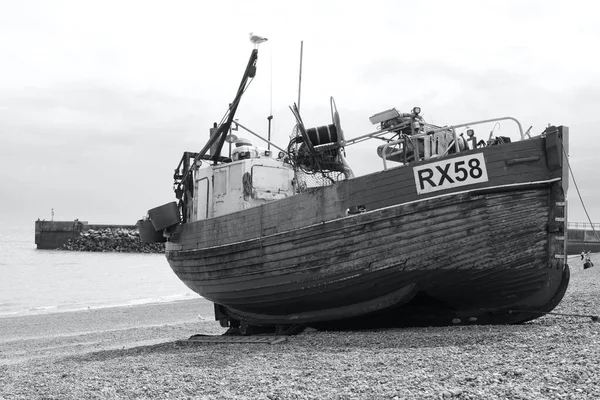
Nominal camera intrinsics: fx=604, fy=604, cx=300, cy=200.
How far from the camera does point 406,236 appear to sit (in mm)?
7590

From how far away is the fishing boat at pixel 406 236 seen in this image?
725 centimetres

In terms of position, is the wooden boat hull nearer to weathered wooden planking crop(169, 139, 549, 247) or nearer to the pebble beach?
weathered wooden planking crop(169, 139, 549, 247)

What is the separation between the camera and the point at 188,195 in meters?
12.2

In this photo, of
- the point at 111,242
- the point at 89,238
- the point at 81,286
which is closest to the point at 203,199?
the point at 81,286

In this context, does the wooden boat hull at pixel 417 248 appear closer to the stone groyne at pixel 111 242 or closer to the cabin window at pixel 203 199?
the cabin window at pixel 203 199

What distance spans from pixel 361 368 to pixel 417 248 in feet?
7.54

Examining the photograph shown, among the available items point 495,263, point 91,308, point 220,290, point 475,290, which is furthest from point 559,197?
point 91,308

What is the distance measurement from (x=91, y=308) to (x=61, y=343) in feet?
34.5

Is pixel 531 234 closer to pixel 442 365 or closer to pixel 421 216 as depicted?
pixel 421 216

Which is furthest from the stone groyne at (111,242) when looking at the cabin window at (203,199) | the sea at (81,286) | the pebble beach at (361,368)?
the pebble beach at (361,368)

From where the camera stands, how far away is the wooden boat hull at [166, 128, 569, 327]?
723 centimetres

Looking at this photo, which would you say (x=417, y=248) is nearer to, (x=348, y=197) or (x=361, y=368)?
(x=348, y=197)

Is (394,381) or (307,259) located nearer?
(394,381)

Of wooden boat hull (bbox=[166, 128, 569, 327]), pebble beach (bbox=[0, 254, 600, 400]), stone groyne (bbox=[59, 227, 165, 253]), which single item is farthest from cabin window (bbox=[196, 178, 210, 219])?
stone groyne (bbox=[59, 227, 165, 253])
